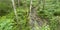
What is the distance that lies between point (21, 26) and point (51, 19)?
2627mm

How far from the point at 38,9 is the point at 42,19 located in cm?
164

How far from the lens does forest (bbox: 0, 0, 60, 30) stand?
8.41 metres

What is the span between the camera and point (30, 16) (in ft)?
30.2

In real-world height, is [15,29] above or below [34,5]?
below

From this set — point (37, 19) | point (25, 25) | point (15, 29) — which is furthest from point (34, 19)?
point (15, 29)

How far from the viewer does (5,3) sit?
39.6 feet

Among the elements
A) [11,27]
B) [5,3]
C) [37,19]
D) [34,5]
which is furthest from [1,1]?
[11,27]

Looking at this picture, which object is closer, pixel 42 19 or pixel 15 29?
pixel 15 29

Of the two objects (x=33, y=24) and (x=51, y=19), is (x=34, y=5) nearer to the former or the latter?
(x=51, y=19)

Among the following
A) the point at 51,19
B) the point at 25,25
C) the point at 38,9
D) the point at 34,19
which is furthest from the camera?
the point at 38,9

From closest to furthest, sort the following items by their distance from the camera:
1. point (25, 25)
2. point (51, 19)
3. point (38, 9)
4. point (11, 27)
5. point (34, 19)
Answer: point (11, 27) → point (25, 25) → point (34, 19) → point (51, 19) → point (38, 9)

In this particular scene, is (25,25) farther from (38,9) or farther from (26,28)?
(38,9)

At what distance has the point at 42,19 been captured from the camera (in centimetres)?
1011

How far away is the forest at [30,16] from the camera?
27.6 feet
